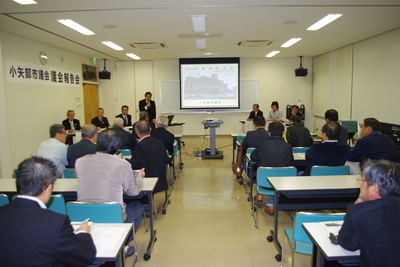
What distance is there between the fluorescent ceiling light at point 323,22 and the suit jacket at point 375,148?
2.80 meters

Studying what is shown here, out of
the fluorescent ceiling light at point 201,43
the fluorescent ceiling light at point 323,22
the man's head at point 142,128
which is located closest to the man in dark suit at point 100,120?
the fluorescent ceiling light at point 201,43

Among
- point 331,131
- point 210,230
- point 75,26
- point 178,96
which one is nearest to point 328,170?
point 331,131

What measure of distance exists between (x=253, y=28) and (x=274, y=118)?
3.70 m

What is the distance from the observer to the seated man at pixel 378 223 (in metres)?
1.41

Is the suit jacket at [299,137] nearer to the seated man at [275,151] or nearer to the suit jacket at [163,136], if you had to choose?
the seated man at [275,151]

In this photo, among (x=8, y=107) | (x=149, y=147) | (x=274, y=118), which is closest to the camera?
(x=149, y=147)

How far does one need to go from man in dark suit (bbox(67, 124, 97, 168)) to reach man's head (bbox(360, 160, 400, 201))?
9.69ft

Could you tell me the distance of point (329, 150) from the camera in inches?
133

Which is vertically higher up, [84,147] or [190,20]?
[190,20]

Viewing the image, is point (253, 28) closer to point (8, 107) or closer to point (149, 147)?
point (149, 147)

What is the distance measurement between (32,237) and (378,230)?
5.38 ft

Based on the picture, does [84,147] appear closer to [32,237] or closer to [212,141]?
[32,237]

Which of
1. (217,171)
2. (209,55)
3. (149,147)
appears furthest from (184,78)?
(149,147)

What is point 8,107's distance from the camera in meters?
5.97
